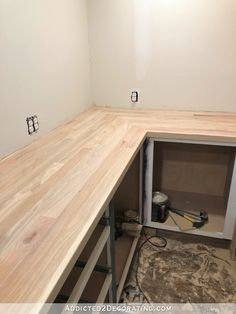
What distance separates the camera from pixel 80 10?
185 cm

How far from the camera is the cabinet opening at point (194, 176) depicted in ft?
6.48

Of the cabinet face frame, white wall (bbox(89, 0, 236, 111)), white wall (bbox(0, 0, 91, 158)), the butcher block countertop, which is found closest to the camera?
the butcher block countertop

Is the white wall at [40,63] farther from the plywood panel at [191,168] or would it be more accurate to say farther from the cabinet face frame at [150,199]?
the plywood panel at [191,168]

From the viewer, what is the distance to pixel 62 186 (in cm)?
97

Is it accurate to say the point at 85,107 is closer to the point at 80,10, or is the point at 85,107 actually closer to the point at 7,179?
the point at 80,10

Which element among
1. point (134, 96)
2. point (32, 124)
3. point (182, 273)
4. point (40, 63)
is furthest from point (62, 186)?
point (134, 96)

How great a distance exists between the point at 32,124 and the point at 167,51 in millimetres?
1155

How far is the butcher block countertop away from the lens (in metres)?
0.60

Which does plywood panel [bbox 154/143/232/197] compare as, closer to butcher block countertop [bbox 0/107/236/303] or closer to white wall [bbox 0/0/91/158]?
butcher block countertop [bbox 0/107/236/303]

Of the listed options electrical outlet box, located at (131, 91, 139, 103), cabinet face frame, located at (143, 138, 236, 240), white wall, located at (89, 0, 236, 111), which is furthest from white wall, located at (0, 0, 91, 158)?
cabinet face frame, located at (143, 138, 236, 240)

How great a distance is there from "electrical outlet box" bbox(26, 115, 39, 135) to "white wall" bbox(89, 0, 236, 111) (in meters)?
0.86

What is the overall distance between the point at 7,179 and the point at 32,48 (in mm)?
756

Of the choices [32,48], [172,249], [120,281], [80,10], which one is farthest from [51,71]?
[172,249]

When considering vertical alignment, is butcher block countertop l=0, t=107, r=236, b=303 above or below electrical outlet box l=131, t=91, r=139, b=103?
below
